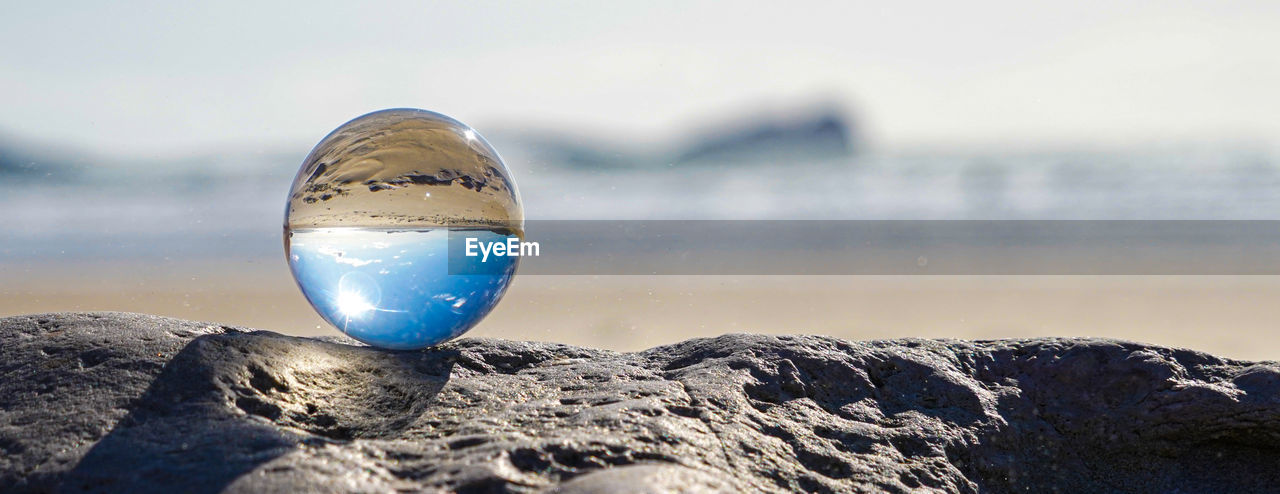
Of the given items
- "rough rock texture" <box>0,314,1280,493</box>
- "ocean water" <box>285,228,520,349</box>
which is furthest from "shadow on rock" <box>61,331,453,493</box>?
"ocean water" <box>285,228,520,349</box>

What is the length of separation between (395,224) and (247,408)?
101 cm

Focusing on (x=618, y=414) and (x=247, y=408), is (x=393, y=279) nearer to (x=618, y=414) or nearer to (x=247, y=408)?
(x=247, y=408)

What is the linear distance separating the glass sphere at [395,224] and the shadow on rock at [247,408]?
0.19 m

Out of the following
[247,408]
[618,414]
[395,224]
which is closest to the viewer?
[618,414]

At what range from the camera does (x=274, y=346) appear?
12.4ft

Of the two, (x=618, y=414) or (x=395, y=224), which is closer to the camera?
(x=618, y=414)

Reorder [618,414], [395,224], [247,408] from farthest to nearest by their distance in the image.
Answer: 1. [395,224]
2. [247,408]
3. [618,414]

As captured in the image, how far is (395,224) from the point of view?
12.9 feet

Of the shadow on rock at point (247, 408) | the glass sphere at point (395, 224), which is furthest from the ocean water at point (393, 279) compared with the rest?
the shadow on rock at point (247, 408)

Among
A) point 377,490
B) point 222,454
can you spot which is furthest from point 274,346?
point 377,490

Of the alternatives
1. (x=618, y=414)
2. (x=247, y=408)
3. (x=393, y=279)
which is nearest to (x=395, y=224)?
(x=393, y=279)

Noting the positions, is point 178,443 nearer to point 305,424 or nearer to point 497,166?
point 305,424

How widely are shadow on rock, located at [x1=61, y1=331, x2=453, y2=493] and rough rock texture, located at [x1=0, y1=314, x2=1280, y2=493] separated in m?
0.01

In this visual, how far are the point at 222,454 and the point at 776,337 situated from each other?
7.93 ft
